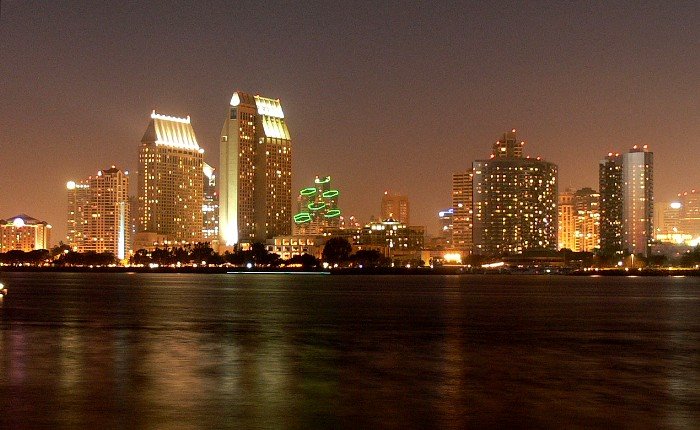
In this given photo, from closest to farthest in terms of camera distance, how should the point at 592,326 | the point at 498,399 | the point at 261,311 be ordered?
the point at 498,399 < the point at 592,326 < the point at 261,311

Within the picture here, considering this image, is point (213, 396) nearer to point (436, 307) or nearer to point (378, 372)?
point (378, 372)

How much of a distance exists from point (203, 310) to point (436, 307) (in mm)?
20911

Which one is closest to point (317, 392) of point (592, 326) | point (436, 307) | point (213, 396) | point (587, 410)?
point (213, 396)

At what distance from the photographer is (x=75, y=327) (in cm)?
5716

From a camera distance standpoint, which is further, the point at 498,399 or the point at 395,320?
the point at 395,320

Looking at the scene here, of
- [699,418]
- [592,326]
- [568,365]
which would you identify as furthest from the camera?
[592,326]

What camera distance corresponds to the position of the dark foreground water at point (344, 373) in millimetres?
25766

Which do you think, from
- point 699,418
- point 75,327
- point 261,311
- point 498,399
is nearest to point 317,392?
point 498,399

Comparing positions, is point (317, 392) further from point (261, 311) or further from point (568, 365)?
point (261, 311)

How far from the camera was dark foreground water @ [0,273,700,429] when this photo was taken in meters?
25.8

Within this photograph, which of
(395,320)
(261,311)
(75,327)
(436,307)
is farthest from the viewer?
(436,307)

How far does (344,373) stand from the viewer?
34.8 m

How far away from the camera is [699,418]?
25.9 metres

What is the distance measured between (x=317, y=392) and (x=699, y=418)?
1077 cm
